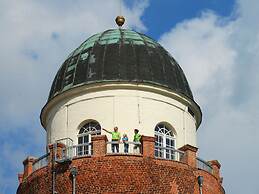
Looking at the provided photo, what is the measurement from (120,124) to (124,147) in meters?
1.63

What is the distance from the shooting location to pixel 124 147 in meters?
38.6

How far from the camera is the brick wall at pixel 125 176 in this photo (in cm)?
3725

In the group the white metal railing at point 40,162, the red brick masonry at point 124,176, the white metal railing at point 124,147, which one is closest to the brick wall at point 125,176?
the red brick masonry at point 124,176

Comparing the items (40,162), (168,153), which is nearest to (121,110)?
(168,153)

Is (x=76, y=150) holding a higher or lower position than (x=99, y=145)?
higher

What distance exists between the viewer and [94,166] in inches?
1486

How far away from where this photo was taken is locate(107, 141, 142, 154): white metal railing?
3834 cm

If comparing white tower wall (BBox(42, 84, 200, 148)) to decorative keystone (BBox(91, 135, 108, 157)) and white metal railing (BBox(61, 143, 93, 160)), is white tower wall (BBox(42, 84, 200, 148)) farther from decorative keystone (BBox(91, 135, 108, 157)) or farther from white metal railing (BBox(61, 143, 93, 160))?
decorative keystone (BBox(91, 135, 108, 157))

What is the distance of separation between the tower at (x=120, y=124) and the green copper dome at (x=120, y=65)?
5cm

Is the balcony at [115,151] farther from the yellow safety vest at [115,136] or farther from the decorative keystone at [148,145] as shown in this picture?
the yellow safety vest at [115,136]

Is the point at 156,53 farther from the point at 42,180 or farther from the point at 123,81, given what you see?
the point at 42,180

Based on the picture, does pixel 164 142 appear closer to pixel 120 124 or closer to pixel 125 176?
pixel 120 124

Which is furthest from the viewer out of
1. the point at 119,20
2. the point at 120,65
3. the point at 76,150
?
the point at 119,20

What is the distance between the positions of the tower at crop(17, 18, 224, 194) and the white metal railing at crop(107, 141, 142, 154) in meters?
0.05
